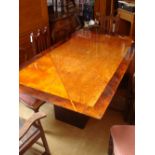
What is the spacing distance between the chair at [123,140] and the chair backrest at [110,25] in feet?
5.14

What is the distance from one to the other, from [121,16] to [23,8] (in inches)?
56.8

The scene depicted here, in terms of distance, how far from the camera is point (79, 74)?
73.2 inches

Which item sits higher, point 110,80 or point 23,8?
point 23,8

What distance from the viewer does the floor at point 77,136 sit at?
2062 mm

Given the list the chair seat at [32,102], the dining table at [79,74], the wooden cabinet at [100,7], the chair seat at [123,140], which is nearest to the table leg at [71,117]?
the dining table at [79,74]

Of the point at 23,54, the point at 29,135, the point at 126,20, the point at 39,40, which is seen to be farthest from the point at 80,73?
the point at 126,20

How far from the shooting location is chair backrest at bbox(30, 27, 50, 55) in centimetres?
259

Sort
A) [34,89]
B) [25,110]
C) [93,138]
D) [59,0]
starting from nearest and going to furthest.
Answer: [34,89], [93,138], [25,110], [59,0]

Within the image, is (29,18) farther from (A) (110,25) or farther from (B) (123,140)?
(B) (123,140)

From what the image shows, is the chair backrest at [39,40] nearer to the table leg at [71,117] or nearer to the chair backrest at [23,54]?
the chair backrest at [23,54]

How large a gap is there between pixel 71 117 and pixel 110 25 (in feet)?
4.34

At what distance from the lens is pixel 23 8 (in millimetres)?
2576
